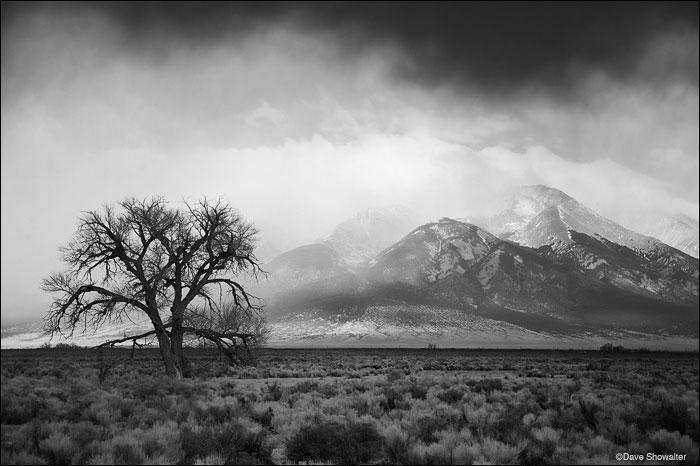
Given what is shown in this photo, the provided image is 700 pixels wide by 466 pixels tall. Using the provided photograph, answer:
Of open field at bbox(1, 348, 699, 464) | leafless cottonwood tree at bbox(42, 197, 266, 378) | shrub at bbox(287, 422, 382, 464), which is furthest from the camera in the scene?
leafless cottonwood tree at bbox(42, 197, 266, 378)

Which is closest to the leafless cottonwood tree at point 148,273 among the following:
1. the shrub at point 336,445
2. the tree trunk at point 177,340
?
the tree trunk at point 177,340

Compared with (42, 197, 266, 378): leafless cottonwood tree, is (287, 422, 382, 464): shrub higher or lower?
lower

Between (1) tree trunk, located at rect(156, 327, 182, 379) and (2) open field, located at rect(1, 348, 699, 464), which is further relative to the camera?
(1) tree trunk, located at rect(156, 327, 182, 379)

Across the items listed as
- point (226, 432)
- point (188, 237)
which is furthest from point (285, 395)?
point (188, 237)

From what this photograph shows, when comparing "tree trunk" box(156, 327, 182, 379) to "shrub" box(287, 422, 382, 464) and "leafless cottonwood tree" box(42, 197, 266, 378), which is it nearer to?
"leafless cottonwood tree" box(42, 197, 266, 378)

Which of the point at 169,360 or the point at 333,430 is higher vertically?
the point at 333,430

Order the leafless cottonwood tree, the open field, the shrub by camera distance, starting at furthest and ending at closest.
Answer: the leafless cottonwood tree < the shrub < the open field

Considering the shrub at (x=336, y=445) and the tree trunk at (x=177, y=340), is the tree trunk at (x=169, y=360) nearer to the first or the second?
the tree trunk at (x=177, y=340)

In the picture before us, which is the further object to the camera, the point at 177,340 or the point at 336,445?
the point at 177,340

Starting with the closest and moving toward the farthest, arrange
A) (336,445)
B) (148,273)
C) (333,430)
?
(336,445), (333,430), (148,273)

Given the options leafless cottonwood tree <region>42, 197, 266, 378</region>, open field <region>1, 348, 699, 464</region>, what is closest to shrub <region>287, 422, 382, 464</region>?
open field <region>1, 348, 699, 464</region>

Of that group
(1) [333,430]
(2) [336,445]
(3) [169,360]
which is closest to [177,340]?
(3) [169,360]

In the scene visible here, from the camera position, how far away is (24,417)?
37.3ft

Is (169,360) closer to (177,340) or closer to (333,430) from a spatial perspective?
(177,340)
